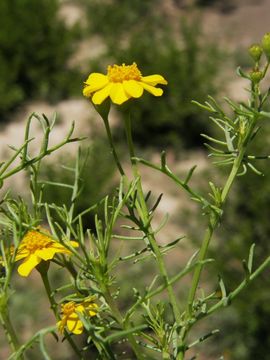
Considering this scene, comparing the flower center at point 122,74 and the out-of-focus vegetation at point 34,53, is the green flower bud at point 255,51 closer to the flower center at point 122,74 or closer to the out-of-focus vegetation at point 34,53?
the flower center at point 122,74

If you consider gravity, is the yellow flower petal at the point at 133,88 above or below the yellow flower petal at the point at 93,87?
below

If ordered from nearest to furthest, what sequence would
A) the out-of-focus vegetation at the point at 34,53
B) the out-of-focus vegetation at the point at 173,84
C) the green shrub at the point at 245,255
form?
1. the green shrub at the point at 245,255
2. the out-of-focus vegetation at the point at 173,84
3. the out-of-focus vegetation at the point at 34,53

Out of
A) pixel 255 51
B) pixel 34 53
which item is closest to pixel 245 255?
pixel 255 51

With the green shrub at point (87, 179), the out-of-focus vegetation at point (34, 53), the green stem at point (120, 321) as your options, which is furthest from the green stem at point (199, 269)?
the out-of-focus vegetation at point (34, 53)

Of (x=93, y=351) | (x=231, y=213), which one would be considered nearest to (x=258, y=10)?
(x=231, y=213)

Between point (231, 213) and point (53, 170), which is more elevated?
point (53, 170)

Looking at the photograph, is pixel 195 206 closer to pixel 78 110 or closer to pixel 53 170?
pixel 53 170
